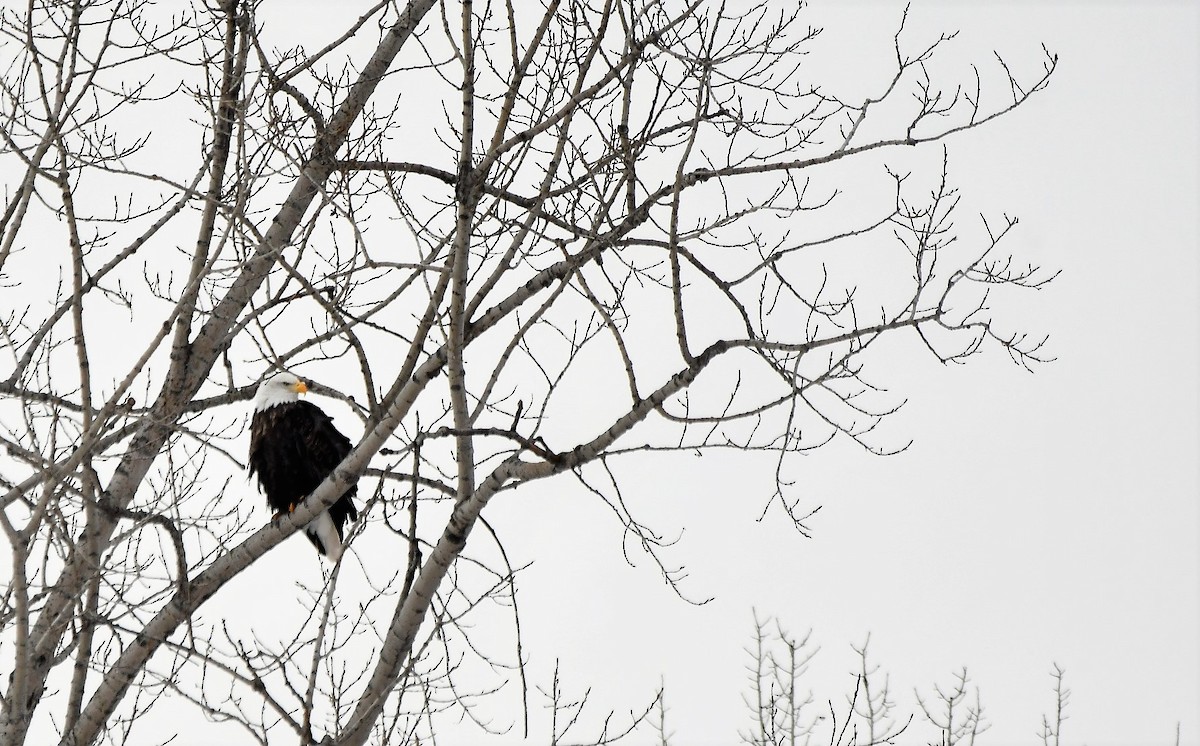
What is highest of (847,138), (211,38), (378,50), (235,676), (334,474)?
(378,50)

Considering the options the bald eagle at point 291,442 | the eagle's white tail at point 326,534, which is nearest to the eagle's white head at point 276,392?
the bald eagle at point 291,442

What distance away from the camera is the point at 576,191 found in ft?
12.1

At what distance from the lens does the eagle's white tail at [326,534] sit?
619 centimetres

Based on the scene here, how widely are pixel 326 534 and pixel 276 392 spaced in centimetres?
85

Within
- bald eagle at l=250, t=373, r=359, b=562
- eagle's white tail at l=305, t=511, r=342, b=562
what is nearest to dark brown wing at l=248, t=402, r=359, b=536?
bald eagle at l=250, t=373, r=359, b=562

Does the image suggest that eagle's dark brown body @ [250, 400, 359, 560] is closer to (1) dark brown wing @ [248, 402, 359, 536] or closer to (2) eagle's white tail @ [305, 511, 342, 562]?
(1) dark brown wing @ [248, 402, 359, 536]

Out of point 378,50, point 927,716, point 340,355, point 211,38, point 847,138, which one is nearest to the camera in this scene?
point 847,138

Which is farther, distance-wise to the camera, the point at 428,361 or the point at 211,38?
the point at 211,38

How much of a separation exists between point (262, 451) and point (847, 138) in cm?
333

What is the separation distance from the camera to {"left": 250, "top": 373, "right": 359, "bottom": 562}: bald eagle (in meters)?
5.74

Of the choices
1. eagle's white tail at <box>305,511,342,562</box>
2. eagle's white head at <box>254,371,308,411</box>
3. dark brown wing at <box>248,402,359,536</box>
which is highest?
eagle's white head at <box>254,371,308,411</box>

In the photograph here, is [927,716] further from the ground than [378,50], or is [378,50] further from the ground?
[378,50]

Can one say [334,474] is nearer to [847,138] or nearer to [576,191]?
[576,191]

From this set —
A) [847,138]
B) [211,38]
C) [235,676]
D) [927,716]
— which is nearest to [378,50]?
[211,38]
